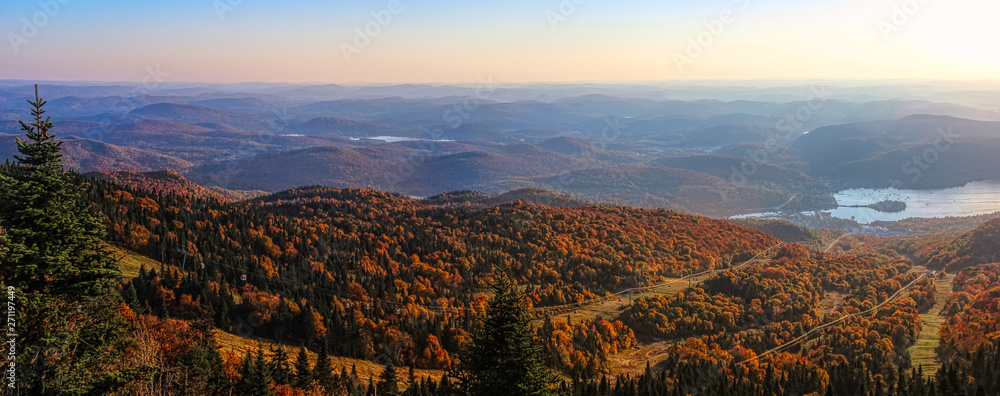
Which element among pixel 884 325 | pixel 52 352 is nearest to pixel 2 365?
pixel 52 352

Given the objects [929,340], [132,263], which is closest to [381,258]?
[132,263]

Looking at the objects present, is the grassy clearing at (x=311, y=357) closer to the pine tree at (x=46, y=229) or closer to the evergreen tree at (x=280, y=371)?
the evergreen tree at (x=280, y=371)

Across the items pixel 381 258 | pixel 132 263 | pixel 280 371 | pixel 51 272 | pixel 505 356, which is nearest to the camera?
pixel 51 272

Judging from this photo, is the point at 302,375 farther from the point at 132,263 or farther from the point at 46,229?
the point at 132,263

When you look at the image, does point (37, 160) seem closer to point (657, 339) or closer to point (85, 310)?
point (85, 310)

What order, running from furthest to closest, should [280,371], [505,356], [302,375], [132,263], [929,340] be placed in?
1. [929,340]
2. [132,263]
3. [302,375]
4. [280,371]
5. [505,356]

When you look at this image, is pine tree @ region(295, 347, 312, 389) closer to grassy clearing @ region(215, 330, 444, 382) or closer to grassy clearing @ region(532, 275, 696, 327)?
grassy clearing @ region(215, 330, 444, 382)

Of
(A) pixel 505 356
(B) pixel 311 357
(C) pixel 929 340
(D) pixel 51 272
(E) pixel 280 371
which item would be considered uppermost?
(D) pixel 51 272
